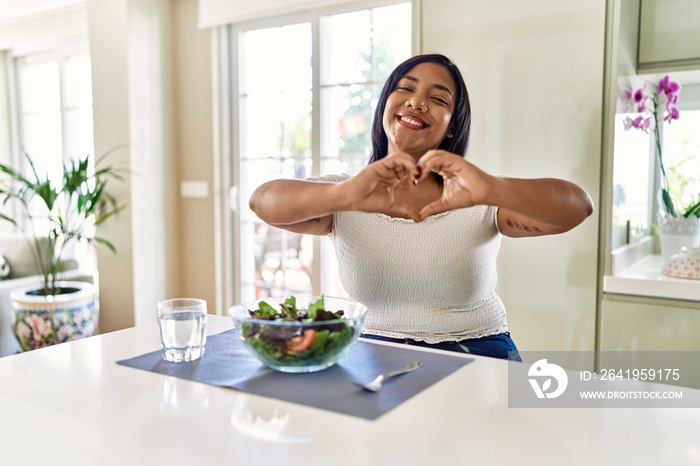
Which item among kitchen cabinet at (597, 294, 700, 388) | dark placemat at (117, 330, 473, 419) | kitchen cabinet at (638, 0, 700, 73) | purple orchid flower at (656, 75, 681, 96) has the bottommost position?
kitchen cabinet at (597, 294, 700, 388)

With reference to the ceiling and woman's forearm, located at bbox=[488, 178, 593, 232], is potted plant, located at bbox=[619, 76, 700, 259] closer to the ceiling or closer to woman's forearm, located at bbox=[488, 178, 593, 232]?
woman's forearm, located at bbox=[488, 178, 593, 232]

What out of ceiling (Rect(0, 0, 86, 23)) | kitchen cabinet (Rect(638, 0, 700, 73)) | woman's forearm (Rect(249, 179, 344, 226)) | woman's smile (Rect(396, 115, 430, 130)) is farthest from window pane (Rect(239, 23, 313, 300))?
woman's forearm (Rect(249, 179, 344, 226))

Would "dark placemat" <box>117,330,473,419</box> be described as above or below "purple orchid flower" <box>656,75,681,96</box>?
below

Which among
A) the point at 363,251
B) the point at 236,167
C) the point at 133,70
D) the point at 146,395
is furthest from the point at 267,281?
the point at 146,395

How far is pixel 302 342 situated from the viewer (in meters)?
1.07

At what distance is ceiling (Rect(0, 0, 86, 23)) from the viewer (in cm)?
446

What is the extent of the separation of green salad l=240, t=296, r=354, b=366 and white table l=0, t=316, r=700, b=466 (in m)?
0.10

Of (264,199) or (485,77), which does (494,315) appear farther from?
(485,77)

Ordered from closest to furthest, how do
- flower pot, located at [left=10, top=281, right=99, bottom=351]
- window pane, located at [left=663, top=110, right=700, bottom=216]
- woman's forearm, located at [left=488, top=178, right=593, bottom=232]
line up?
1. woman's forearm, located at [left=488, top=178, right=593, bottom=232]
2. window pane, located at [left=663, top=110, right=700, bottom=216]
3. flower pot, located at [left=10, top=281, right=99, bottom=351]

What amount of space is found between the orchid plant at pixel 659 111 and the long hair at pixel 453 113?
70 cm

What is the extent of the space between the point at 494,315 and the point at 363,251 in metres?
0.38

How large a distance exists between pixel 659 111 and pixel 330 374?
2243 mm

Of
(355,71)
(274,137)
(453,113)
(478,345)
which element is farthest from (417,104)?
(274,137)

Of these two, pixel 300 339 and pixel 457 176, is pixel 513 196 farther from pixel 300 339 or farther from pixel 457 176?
pixel 300 339
